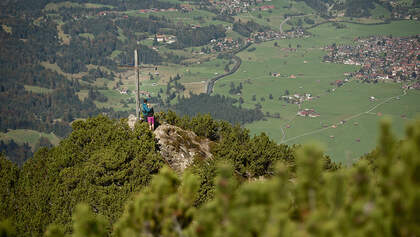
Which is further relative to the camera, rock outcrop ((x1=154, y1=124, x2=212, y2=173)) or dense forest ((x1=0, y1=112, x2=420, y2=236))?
rock outcrop ((x1=154, y1=124, x2=212, y2=173))

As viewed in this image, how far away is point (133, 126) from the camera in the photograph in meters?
41.1

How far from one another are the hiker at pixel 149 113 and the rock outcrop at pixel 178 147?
1042mm

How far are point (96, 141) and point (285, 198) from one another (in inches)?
1257

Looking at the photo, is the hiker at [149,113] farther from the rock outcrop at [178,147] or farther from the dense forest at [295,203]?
the dense forest at [295,203]

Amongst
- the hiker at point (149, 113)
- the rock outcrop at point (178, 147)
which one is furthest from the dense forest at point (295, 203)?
the rock outcrop at point (178, 147)

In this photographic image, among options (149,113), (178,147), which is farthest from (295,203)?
(178,147)

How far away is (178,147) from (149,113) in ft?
16.5

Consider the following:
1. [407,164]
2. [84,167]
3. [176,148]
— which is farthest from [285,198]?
[176,148]

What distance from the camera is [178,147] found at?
40.2 m

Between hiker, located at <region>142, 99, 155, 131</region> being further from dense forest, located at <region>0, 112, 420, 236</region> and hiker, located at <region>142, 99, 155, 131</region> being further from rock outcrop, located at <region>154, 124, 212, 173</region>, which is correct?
dense forest, located at <region>0, 112, 420, 236</region>

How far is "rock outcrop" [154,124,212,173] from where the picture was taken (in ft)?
127

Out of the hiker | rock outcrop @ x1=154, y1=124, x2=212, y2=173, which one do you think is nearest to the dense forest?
the hiker

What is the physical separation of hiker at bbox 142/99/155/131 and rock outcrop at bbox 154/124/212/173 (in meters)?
1.04

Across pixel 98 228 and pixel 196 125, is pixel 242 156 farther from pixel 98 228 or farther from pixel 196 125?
pixel 98 228
